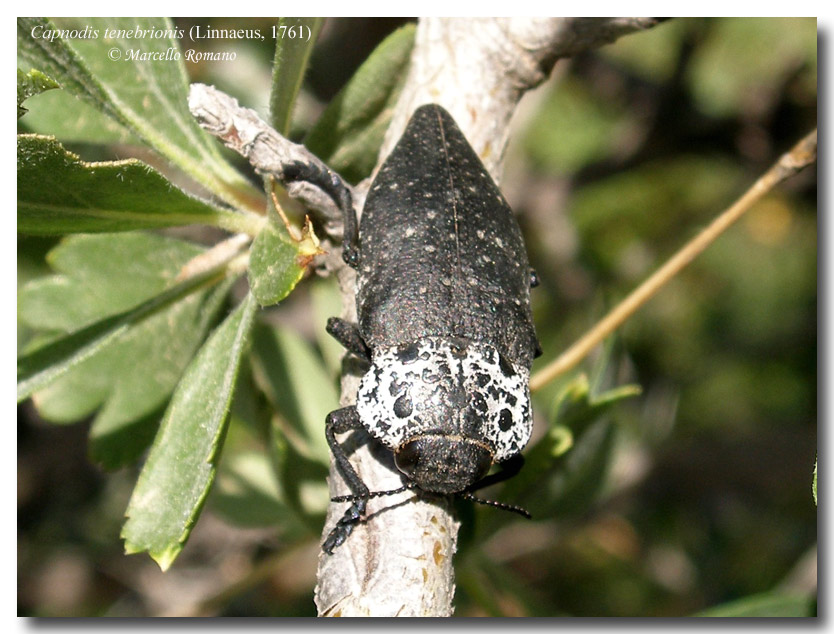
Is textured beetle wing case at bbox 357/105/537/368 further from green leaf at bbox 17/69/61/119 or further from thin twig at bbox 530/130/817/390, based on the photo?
green leaf at bbox 17/69/61/119

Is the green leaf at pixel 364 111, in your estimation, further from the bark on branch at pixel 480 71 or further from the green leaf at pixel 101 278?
the green leaf at pixel 101 278

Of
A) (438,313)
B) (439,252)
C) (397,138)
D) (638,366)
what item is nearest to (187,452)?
(438,313)

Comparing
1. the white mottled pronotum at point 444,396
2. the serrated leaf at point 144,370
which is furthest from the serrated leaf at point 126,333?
the white mottled pronotum at point 444,396

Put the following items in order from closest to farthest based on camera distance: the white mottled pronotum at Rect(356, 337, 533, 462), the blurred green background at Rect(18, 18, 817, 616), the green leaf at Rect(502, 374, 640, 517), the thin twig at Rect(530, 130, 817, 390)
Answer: the white mottled pronotum at Rect(356, 337, 533, 462) → the green leaf at Rect(502, 374, 640, 517) → the thin twig at Rect(530, 130, 817, 390) → the blurred green background at Rect(18, 18, 817, 616)

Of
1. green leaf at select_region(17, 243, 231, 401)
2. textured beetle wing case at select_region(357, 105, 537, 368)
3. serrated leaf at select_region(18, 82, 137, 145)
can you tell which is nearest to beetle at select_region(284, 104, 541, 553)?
textured beetle wing case at select_region(357, 105, 537, 368)

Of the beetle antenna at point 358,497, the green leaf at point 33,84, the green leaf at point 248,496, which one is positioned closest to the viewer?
the green leaf at point 33,84

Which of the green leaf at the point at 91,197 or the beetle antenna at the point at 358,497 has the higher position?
the green leaf at the point at 91,197
